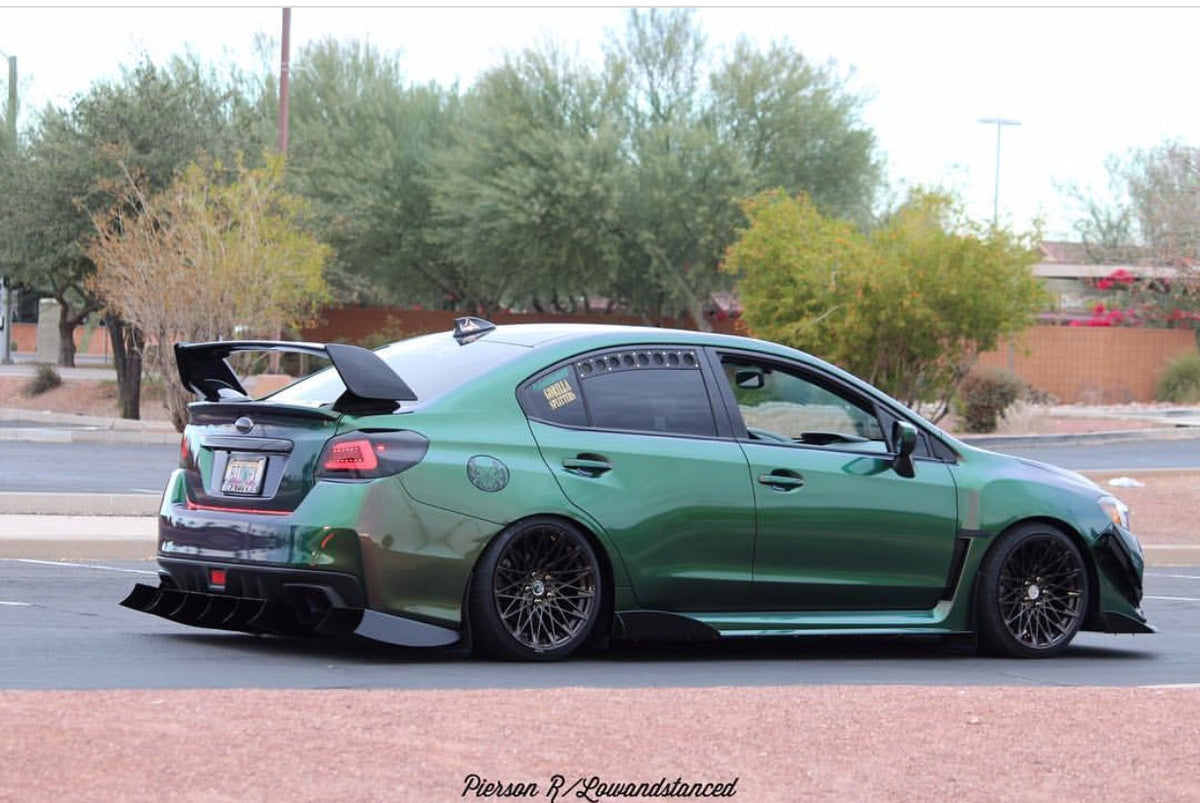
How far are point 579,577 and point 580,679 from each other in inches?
23.7

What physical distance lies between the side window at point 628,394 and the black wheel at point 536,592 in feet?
1.93

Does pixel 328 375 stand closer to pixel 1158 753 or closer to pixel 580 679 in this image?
pixel 580 679

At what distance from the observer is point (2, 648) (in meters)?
8.27

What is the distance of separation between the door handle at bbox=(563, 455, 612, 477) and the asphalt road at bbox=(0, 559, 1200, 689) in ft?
2.81

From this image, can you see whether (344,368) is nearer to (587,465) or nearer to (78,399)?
(587,465)

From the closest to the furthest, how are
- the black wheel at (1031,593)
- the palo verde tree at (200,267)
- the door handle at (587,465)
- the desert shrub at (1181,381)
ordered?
the door handle at (587,465) → the black wheel at (1031,593) → the palo verde tree at (200,267) → the desert shrub at (1181,381)

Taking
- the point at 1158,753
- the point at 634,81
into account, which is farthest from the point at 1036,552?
the point at 634,81

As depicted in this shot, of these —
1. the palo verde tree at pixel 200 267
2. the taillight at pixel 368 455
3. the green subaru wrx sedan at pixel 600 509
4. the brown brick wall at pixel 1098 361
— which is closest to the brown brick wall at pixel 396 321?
the brown brick wall at pixel 1098 361

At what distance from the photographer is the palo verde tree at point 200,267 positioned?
1192 inches

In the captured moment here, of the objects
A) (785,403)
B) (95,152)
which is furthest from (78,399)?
(785,403)

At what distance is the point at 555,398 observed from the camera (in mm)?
8539

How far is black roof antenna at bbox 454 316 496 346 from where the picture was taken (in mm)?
9008

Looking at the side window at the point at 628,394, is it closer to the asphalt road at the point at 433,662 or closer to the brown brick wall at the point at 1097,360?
the asphalt road at the point at 433,662

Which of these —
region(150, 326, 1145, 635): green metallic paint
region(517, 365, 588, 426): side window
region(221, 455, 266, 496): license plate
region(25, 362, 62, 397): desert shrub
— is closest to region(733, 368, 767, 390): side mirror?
region(150, 326, 1145, 635): green metallic paint
